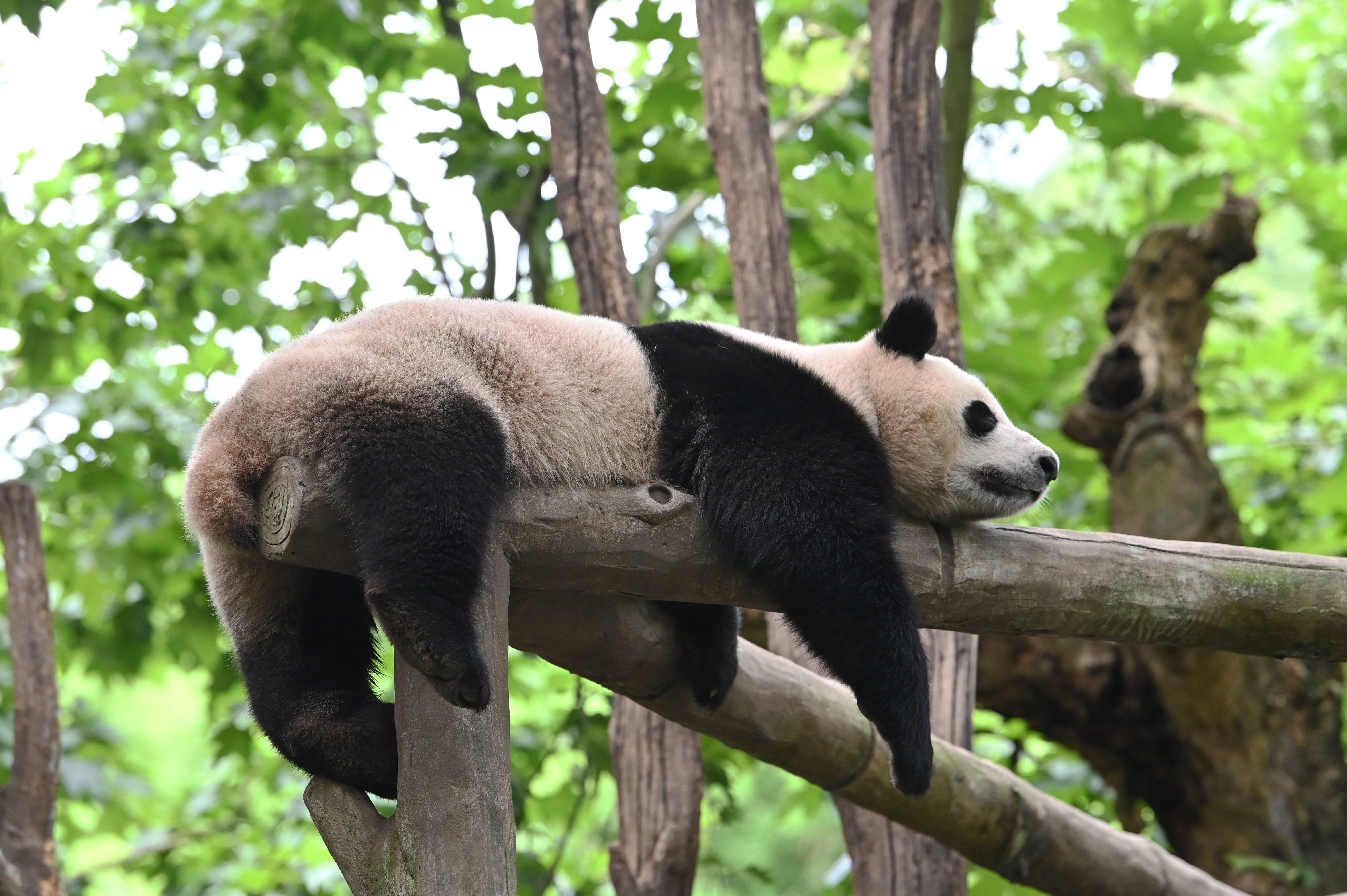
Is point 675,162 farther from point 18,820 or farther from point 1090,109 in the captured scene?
point 18,820

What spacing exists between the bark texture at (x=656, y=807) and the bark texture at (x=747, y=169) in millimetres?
1450

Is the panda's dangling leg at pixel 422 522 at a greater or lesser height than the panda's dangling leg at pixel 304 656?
greater

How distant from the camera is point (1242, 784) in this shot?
4484 millimetres

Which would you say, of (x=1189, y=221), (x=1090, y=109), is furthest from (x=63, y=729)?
(x=1189, y=221)

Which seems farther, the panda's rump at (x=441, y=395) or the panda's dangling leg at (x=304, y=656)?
the panda's dangling leg at (x=304, y=656)

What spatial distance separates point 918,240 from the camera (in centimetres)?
375

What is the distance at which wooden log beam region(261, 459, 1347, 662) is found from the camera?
217 cm

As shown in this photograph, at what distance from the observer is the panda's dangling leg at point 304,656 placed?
7.38 ft

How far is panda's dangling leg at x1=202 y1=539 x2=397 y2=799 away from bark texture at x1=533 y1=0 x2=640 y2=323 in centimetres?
161

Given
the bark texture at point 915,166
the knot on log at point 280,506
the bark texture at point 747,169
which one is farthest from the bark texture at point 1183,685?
the knot on log at point 280,506

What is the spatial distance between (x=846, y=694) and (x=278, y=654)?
1.66 m

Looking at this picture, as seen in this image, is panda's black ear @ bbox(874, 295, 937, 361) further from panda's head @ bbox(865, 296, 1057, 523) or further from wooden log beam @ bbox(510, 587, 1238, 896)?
wooden log beam @ bbox(510, 587, 1238, 896)

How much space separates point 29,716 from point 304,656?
1.88 meters

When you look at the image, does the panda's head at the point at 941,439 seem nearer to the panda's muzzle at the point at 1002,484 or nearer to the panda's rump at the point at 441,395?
the panda's muzzle at the point at 1002,484
